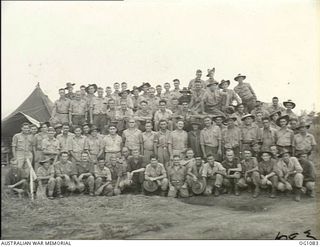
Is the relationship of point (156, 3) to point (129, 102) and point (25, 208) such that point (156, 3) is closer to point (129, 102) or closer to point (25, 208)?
point (129, 102)

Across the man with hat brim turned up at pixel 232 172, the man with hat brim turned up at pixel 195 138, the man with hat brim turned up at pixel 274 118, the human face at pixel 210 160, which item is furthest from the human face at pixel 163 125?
the man with hat brim turned up at pixel 274 118

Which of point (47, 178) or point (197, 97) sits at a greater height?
point (197, 97)

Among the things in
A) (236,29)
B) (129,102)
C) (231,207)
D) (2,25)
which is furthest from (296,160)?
(2,25)

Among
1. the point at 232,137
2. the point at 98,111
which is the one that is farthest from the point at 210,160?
the point at 98,111

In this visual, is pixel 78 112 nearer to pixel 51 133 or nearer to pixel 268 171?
pixel 51 133

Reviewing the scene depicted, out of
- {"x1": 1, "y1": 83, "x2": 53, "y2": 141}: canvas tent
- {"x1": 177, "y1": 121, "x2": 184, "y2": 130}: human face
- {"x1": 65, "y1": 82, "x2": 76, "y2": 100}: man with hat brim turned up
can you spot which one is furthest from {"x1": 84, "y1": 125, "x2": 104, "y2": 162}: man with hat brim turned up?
{"x1": 177, "y1": 121, "x2": 184, "y2": 130}: human face

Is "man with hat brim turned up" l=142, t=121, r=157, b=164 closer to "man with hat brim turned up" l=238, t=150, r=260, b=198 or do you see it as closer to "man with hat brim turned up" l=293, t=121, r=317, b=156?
"man with hat brim turned up" l=238, t=150, r=260, b=198
